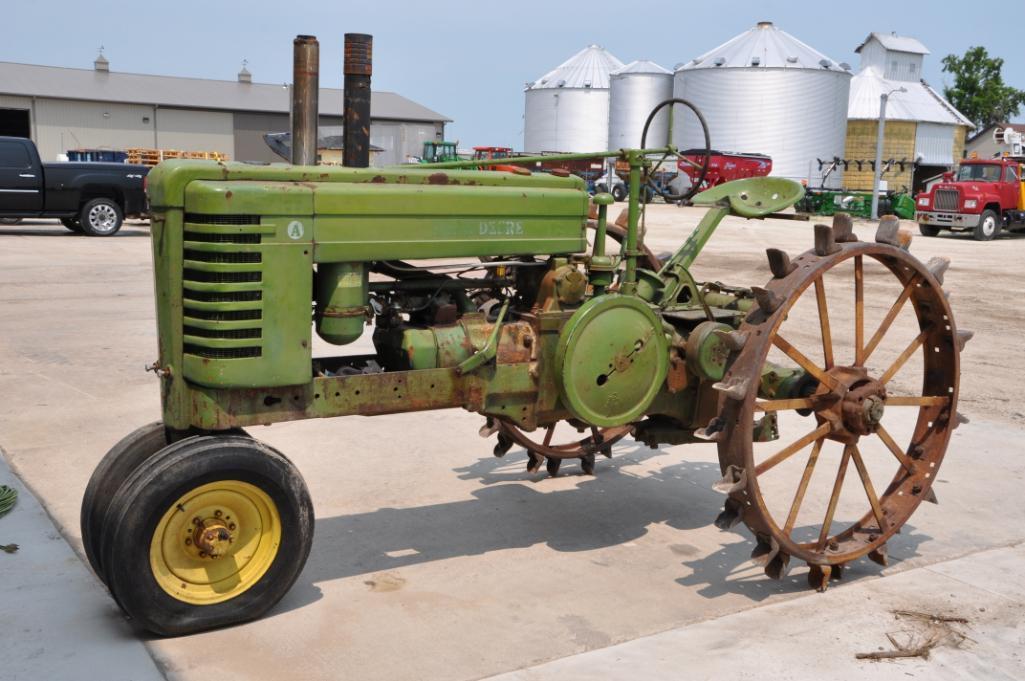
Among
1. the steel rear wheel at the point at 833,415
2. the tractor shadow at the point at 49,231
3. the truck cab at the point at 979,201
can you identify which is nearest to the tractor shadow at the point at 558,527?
the steel rear wheel at the point at 833,415

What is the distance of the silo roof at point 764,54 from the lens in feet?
148

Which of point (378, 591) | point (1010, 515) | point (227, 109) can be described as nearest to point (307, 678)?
point (378, 591)

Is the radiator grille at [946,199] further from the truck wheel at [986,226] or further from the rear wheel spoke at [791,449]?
the rear wheel spoke at [791,449]

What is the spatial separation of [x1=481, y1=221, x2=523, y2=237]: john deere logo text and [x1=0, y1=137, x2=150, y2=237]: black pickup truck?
16.6m

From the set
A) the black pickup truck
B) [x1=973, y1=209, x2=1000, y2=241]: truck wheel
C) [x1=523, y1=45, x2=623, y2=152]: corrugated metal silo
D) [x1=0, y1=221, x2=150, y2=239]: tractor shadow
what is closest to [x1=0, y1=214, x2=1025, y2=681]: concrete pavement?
the black pickup truck

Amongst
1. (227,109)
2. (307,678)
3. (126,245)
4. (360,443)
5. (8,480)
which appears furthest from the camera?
(227,109)

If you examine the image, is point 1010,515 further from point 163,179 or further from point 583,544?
point 163,179

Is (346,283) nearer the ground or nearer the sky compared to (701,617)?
nearer the sky

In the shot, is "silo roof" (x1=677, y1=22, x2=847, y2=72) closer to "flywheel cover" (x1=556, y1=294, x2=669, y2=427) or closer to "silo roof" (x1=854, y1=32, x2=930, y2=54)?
"silo roof" (x1=854, y1=32, x2=930, y2=54)

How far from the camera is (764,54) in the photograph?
4525 cm

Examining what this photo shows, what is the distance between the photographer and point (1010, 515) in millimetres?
5500

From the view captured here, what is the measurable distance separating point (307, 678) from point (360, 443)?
9.72 ft

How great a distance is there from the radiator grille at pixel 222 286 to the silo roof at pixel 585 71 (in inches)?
2108

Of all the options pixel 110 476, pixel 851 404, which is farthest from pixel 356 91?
pixel 851 404
